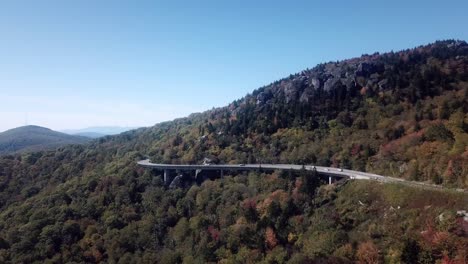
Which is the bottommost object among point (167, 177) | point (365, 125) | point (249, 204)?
point (249, 204)

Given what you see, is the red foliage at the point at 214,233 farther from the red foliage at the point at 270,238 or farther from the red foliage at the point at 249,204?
the red foliage at the point at 270,238

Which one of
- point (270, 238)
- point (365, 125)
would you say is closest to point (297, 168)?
point (365, 125)

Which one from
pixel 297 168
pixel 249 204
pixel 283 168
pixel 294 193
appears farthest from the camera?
pixel 283 168

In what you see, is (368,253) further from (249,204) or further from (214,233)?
(249,204)

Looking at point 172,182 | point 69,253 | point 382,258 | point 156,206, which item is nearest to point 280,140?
point 172,182

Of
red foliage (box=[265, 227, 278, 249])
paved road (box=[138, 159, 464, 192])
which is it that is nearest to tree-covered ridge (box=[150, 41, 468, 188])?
paved road (box=[138, 159, 464, 192])

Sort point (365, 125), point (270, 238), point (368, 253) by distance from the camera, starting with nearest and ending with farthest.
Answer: point (368, 253), point (270, 238), point (365, 125)

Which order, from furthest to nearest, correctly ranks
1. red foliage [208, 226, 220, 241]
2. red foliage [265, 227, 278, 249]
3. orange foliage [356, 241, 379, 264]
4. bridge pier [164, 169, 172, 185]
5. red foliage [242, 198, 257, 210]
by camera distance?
bridge pier [164, 169, 172, 185], red foliage [242, 198, 257, 210], red foliage [208, 226, 220, 241], red foliage [265, 227, 278, 249], orange foliage [356, 241, 379, 264]

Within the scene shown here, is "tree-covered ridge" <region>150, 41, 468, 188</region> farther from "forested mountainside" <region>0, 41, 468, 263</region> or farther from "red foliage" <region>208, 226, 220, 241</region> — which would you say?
"red foliage" <region>208, 226, 220, 241</region>
